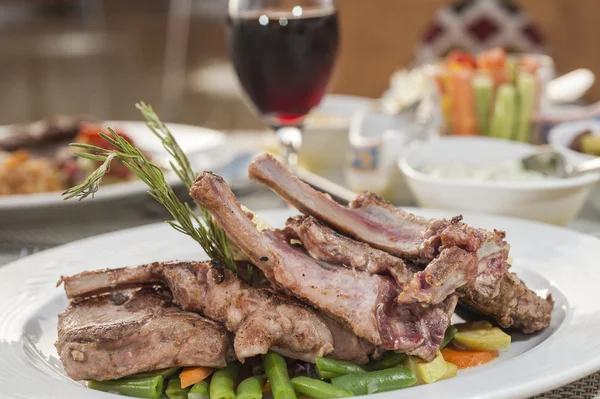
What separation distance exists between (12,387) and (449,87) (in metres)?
2.51

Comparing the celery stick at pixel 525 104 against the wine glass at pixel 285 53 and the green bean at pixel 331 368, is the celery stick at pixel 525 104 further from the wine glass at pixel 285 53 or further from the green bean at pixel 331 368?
the green bean at pixel 331 368

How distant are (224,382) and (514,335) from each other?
24.2 inches

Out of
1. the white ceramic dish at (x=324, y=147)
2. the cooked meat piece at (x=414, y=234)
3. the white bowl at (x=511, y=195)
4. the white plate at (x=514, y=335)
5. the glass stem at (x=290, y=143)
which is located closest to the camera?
the white plate at (x=514, y=335)

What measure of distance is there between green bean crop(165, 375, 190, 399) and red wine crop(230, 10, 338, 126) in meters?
1.30

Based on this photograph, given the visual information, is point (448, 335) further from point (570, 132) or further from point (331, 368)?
point (570, 132)

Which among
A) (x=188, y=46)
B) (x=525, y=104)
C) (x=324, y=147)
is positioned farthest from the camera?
(x=188, y=46)

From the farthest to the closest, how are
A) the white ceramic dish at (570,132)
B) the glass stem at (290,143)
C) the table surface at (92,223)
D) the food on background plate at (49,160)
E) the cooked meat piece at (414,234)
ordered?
the food on background plate at (49,160), the white ceramic dish at (570,132), the glass stem at (290,143), the table surface at (92,223), the cooked meat piece at (414,234)

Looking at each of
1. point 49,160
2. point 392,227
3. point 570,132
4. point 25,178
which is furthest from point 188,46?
point 392,227

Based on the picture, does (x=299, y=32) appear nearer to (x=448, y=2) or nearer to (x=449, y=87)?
(x=449, y=87)

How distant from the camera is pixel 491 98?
11.0 ft

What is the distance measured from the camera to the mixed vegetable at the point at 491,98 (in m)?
3.27

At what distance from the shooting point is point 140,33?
16.8 metres

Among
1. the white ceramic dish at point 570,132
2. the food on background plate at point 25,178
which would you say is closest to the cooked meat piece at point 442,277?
the white ceramic dish at point 570,132

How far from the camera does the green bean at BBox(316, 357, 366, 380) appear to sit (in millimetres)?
1420
